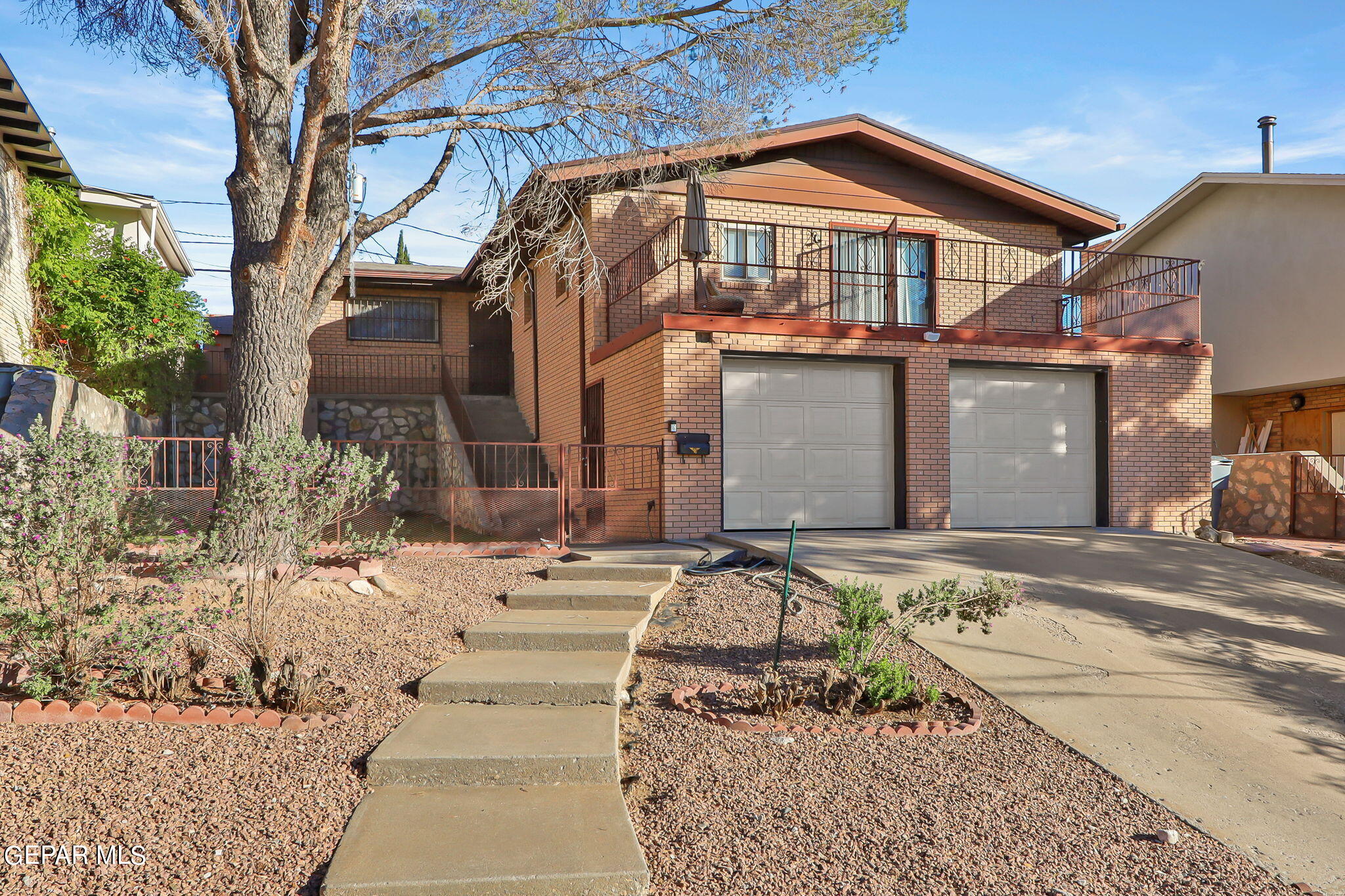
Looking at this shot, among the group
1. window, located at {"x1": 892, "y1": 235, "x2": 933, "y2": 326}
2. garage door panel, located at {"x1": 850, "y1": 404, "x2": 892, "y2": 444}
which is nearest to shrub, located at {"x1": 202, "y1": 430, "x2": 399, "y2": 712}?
garage door panel, located at {"x1": 850, "y1": 404, "x2": 892, "y2": 444}

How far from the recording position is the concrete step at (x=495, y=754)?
12.6 ft

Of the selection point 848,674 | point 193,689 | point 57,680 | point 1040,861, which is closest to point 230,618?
point 193,689

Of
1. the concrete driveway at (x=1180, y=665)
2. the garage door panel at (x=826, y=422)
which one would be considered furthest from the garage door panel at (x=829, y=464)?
the concrete driveway at (x=1180, y=665)

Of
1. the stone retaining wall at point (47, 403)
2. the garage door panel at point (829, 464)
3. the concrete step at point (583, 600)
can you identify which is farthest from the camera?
the garage door panel at point (829, 464)

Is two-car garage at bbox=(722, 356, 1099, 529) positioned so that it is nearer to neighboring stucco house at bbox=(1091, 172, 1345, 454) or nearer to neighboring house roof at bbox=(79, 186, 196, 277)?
neighboring stucco house at bbox=(1091, 172, 1345, 454)

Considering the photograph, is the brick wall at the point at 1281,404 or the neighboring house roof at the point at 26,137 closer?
the neighboring house roof at the point at 26,137

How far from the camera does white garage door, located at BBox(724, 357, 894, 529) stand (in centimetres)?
1061

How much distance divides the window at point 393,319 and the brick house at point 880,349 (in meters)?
6.43

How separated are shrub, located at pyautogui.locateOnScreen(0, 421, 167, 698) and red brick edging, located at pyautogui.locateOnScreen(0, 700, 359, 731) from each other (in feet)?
0.32

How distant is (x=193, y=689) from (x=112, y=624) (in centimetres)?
66

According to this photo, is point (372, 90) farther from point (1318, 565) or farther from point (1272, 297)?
point (1272, 297)

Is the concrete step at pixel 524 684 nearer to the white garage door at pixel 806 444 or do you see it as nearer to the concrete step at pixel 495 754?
the concrete step at pixel 495 754

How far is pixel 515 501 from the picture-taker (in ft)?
35.2

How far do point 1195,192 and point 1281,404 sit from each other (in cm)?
485
